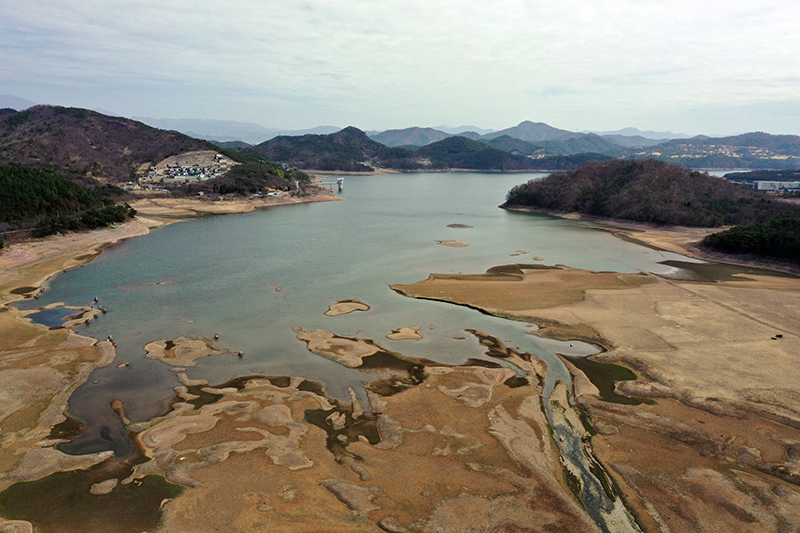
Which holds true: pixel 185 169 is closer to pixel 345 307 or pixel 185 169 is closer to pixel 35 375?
pixel 345 307

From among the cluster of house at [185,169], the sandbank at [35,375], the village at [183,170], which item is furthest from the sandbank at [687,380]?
the cluster of house at [185,169]

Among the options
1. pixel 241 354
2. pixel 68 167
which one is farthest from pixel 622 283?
pixel 68 167

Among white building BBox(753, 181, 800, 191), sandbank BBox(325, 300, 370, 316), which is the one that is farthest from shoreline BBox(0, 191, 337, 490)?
white building BBox(753, 181, 800, 191)

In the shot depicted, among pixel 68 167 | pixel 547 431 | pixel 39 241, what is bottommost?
pixel 547 431

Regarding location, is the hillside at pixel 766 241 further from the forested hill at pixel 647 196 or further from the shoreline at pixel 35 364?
the shoreline at pixel 35 364

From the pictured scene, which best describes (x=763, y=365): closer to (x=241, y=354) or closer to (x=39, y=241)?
(x=241, y=354)
